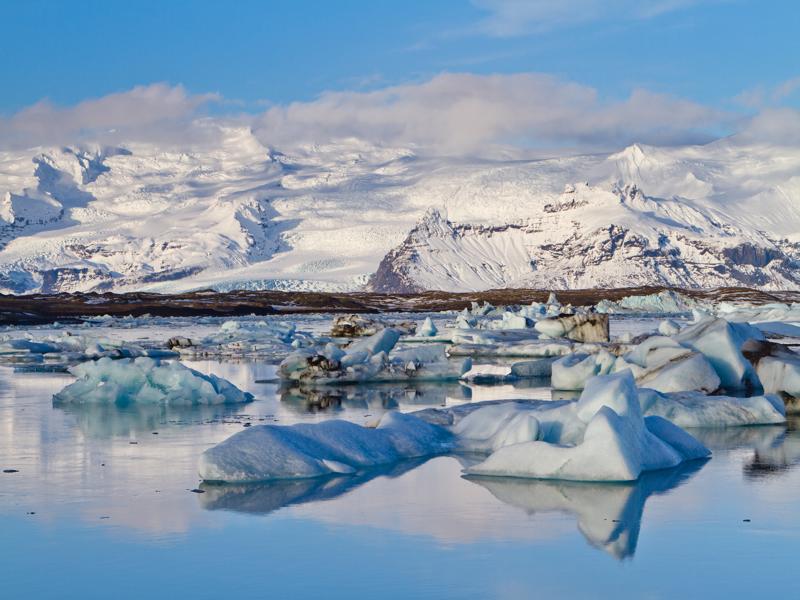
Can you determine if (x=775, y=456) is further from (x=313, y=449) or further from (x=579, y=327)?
(x=579, y=327)

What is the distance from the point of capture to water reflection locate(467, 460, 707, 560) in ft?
31.4

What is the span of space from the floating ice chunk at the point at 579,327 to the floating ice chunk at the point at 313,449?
22.4 metres

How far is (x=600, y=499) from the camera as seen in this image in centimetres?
1102

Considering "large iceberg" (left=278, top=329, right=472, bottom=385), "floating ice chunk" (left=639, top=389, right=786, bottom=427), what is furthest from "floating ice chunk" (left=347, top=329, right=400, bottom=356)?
"floating ice chunk" (left=639, top=389, right=786, bottom=427)

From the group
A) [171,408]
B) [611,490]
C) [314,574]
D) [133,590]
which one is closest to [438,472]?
[611,490]

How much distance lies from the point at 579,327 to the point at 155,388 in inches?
768

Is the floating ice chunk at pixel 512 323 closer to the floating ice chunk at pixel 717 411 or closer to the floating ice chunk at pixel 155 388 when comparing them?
the floating ice chunk at pixel 155 388

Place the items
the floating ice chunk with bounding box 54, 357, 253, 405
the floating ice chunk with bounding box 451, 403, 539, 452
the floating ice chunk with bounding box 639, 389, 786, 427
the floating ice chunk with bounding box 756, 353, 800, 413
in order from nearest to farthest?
the floating ice chunk with bounding box 451, 403, 539, 452, the floating ice chunk with bounding box 639, 389, 786, 427, the floating ice chunk with bounding box 756, 353, 800, 413, the floating ice chunk with bounding box 54, 357, 253, 405

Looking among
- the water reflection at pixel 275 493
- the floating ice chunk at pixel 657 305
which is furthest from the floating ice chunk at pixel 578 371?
the floating ice chunk at pixel 657 305

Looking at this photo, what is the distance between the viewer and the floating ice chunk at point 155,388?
19.5 m

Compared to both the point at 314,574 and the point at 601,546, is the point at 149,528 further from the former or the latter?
the point at 601,546

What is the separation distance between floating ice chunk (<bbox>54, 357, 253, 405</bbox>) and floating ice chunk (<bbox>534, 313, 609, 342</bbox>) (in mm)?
18155

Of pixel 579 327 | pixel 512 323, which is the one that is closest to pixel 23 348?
pixel 579 327

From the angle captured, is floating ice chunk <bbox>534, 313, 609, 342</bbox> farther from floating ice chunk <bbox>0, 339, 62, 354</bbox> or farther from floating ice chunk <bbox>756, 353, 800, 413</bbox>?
floating ice chunk <bbox>756, 353, 800, 413</bbox>
